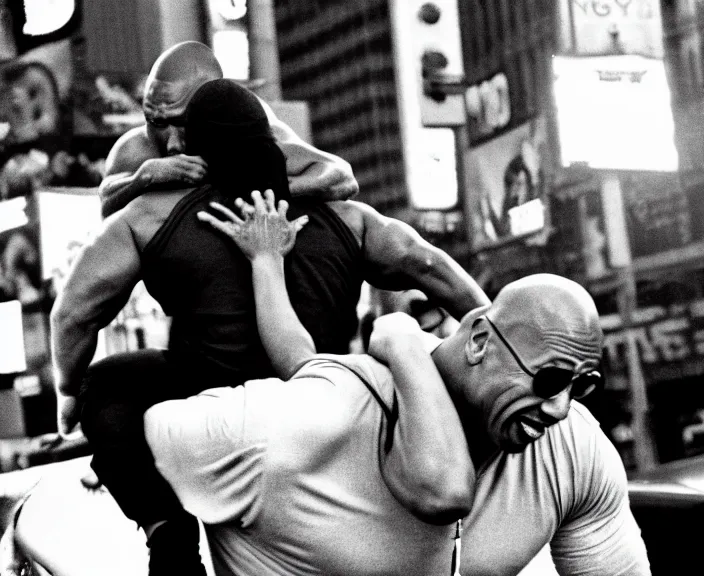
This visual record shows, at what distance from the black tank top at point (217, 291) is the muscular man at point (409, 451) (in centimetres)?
36

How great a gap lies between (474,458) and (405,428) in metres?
0.28

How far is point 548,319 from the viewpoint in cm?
305

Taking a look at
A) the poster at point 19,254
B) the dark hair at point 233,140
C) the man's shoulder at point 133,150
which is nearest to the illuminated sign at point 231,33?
the poster at point 19,254

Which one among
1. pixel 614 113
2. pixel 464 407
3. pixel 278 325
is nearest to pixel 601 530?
pixel 464 407

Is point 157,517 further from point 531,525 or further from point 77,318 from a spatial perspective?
point 531,525

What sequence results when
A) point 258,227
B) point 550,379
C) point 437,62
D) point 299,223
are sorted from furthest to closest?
1. point 437,62
2. point 299,223
3. point 258,227
4. point 550,379

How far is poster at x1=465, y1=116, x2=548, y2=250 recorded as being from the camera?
28.0m

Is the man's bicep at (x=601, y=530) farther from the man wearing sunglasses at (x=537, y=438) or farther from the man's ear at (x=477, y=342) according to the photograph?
the man's ear at (x=477, y=342)

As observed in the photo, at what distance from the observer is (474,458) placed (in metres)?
3.30

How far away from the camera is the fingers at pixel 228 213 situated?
3.71 metres

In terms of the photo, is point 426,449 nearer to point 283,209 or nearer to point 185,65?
point 283,209

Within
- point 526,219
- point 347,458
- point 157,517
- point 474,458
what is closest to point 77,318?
point 157,517

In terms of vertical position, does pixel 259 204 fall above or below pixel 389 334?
above

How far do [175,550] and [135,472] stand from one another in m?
0.23
